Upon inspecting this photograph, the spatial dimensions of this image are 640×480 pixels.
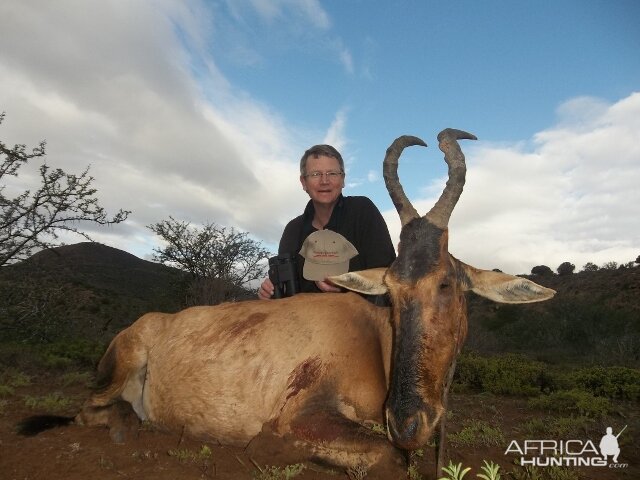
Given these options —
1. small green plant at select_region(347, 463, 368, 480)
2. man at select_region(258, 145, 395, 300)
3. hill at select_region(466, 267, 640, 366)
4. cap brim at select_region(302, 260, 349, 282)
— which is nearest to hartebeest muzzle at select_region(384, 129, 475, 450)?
small green plant at select_region(347, 463, 368, 480)

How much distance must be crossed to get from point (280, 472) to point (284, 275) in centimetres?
280

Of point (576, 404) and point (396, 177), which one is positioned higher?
point (396, 177)

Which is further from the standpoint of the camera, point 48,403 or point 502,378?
point 502,378

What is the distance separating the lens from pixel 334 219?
20.4 ft

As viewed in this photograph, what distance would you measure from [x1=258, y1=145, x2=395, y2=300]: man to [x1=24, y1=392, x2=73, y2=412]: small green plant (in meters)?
2.79

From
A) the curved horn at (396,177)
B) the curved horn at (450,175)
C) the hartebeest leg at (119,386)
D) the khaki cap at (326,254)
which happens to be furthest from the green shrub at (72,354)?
the curved horn at (450,175)

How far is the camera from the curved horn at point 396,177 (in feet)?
13.3

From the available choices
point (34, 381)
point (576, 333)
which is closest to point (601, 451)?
point (34, 381)

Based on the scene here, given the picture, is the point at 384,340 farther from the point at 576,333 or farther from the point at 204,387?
the point at 576,333

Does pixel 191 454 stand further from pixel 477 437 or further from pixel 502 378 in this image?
pixel 502 378

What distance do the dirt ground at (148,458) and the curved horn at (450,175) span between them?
6.52ft

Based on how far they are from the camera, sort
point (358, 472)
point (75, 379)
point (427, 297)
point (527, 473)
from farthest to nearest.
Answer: point (75, 379), point (527, 473), point (427, 297), point (358, 472)

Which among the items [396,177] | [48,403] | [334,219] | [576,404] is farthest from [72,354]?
[576,404]

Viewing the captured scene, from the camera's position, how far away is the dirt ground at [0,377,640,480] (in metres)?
3.31
